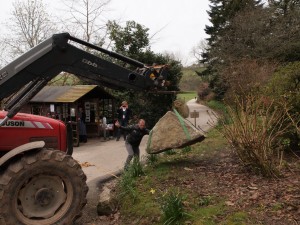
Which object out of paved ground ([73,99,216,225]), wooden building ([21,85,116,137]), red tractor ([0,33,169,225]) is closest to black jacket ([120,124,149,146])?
paved ground ([73,99,216,225])

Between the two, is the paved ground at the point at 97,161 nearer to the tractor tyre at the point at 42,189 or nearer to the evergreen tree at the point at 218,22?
the tractor tyre at the point at 42,189

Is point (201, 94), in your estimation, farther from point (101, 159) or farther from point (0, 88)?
point (0, 88)

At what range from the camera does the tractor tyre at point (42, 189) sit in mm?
4838

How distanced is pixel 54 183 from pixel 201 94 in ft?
134

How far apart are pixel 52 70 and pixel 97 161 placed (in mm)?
6040

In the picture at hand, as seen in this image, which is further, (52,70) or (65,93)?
(65,93)

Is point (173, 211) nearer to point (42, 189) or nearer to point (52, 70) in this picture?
point (42, 189)

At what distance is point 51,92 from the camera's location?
16.6 m

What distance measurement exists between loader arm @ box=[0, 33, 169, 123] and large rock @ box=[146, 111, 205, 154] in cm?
241

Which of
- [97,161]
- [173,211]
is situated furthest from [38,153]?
[97,161]

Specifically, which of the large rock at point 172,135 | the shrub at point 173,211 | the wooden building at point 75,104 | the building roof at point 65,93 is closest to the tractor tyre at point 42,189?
the shrub at point 173,211

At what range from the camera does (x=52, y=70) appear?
17.6 feet

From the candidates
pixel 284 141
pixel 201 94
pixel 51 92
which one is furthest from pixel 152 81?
pixel 201 94

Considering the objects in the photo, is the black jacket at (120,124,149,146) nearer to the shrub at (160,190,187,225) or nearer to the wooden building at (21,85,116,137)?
the shrub at (160,190,187,225)
